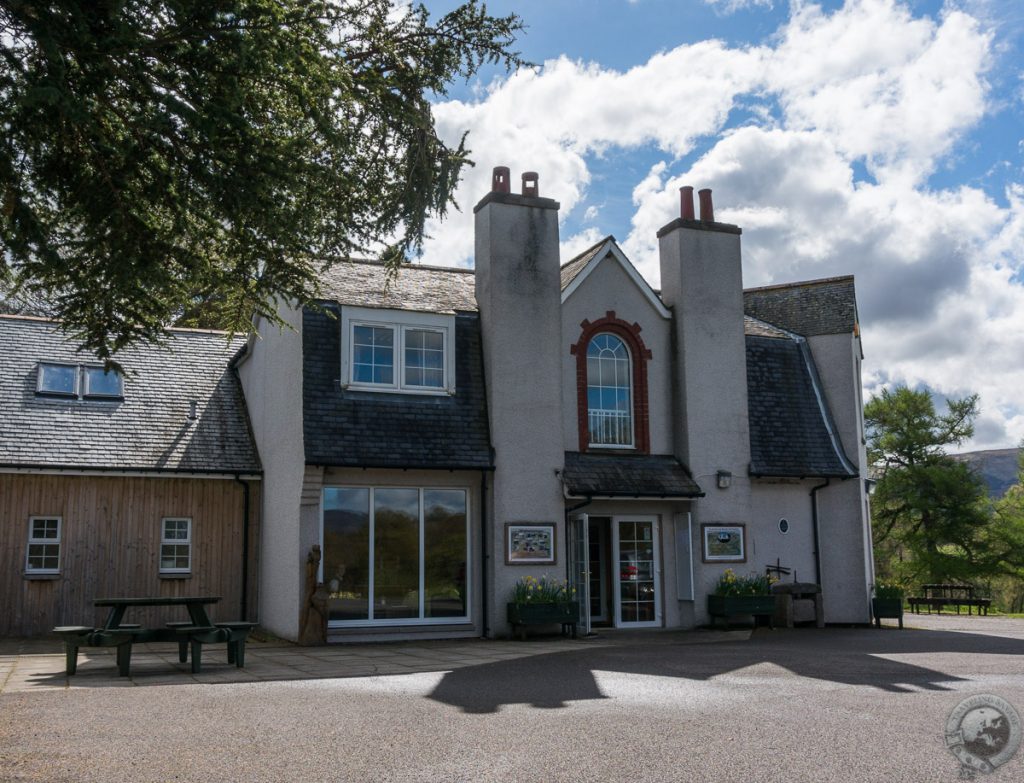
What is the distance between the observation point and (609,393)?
19047 mm

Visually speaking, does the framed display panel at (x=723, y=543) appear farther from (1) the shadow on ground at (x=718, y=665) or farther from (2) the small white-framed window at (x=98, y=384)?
(2) the small white-framed window at (x=98, y=384)

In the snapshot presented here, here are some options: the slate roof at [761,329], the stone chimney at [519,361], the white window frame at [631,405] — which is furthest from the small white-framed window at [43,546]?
the slate roof at [761,329]

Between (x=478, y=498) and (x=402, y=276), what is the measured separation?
4888mm

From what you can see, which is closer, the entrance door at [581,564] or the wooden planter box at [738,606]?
the entrance door at [581,564]

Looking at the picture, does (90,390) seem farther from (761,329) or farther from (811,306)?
(811,306)

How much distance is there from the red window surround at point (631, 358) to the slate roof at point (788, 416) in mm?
2322

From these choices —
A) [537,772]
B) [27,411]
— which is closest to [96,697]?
[537,772]

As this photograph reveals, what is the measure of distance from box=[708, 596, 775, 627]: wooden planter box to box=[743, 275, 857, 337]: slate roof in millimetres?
6331

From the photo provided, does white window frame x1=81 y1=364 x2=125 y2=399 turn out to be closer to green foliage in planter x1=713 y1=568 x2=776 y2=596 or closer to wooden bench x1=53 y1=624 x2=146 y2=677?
wooden bench x1=53 y1=624 x2=146 y2=677

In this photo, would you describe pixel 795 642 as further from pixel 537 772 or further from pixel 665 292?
pixel 537 772

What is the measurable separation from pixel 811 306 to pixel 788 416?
303 cm

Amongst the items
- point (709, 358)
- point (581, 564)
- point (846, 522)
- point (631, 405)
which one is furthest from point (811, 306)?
point (581, 564)

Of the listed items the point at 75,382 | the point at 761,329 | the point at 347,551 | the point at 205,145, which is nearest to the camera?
the point at 205,145

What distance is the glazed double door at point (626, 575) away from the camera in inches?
727
